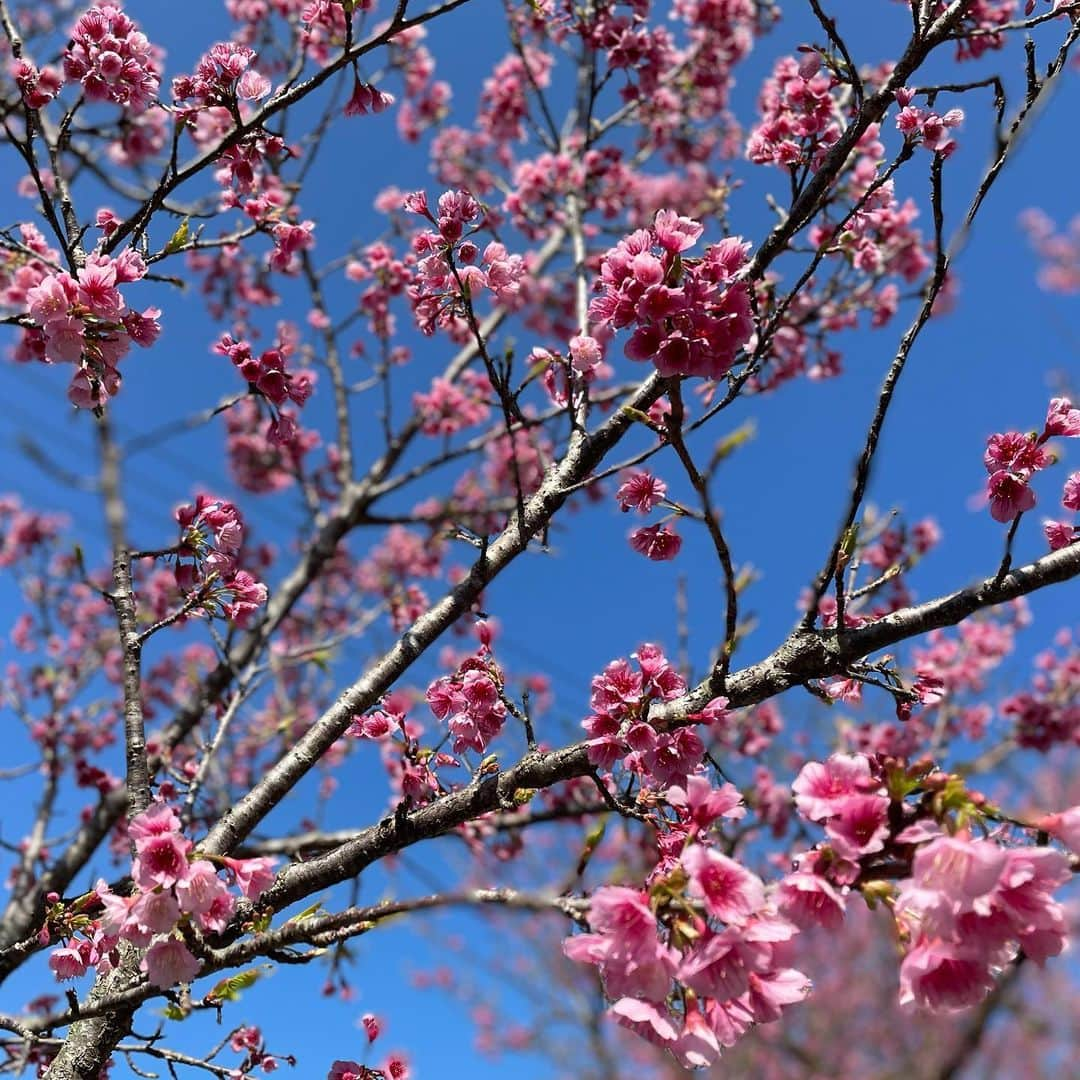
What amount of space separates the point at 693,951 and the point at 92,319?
7.25ft

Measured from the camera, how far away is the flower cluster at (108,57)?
274cm

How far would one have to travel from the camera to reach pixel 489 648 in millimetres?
2553

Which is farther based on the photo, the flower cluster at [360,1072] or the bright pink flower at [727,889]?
the flower cluster at [360,1072]

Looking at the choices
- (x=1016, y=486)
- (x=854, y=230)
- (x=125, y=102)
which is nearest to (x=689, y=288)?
(x=1016, y=486)

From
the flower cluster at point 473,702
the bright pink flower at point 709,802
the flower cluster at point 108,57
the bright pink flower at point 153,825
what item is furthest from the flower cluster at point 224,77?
the bright pink flower at point 709,802

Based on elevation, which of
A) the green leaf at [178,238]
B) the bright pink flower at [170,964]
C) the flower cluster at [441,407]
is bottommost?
the bright pink flower at [170,964]

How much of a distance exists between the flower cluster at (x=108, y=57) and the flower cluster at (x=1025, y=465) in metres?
3.13

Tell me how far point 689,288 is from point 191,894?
1.72 m

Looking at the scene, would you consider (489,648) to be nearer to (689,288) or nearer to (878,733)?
(689,288)

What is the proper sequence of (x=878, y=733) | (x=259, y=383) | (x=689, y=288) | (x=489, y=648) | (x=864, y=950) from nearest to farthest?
1. (x=689, y=288)
2. (x=489, y=648)
3. (x=259, y=383)
4. (x=878, y=733)
5. (x=864, y=950)

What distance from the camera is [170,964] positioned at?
1.71 m

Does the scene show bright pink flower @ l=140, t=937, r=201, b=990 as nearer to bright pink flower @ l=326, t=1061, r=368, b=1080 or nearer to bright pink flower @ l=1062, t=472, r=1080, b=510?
bright pink flower @ l=326, t=1061, r=368, b=1080

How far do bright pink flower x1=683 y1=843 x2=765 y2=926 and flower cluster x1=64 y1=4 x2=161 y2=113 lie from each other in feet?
10.3

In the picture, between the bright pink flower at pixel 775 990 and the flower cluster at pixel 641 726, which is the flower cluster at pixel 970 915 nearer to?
the bright pink flower at pixel 775 990
